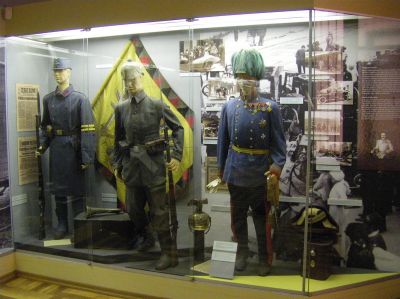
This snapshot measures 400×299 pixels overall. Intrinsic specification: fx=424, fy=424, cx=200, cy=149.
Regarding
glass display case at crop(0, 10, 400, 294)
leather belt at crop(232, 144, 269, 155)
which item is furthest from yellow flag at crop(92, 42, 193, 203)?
leather belt at crop(232, 144, 269, 155)

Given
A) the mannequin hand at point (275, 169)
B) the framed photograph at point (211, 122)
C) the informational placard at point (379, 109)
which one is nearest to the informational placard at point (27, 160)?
the framed photograph at point (211, 122)

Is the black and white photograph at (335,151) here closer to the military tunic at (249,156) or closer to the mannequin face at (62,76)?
the military tunic at (249,156)

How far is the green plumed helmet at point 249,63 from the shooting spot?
286 cm

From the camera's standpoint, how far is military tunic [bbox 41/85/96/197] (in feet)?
11.2

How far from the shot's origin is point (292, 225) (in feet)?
9.72

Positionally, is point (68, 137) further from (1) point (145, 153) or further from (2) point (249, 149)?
(2) point (249, 149)

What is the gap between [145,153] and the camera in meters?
3.12

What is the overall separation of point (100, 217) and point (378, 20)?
8.13 ft

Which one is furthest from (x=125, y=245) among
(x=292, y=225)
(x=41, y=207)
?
(x=292, y=225)

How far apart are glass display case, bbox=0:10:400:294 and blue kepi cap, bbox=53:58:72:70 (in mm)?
40

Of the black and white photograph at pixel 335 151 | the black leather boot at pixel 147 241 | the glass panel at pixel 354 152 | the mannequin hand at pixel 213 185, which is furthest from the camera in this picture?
the black leather boot at pixel 147 241

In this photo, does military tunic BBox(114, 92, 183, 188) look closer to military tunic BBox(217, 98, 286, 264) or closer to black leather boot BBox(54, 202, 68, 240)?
military tunic BBox(217, 98, 286, 264)

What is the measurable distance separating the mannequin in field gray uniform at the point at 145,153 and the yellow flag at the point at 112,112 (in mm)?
39

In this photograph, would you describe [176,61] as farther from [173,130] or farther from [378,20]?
[378,20]
